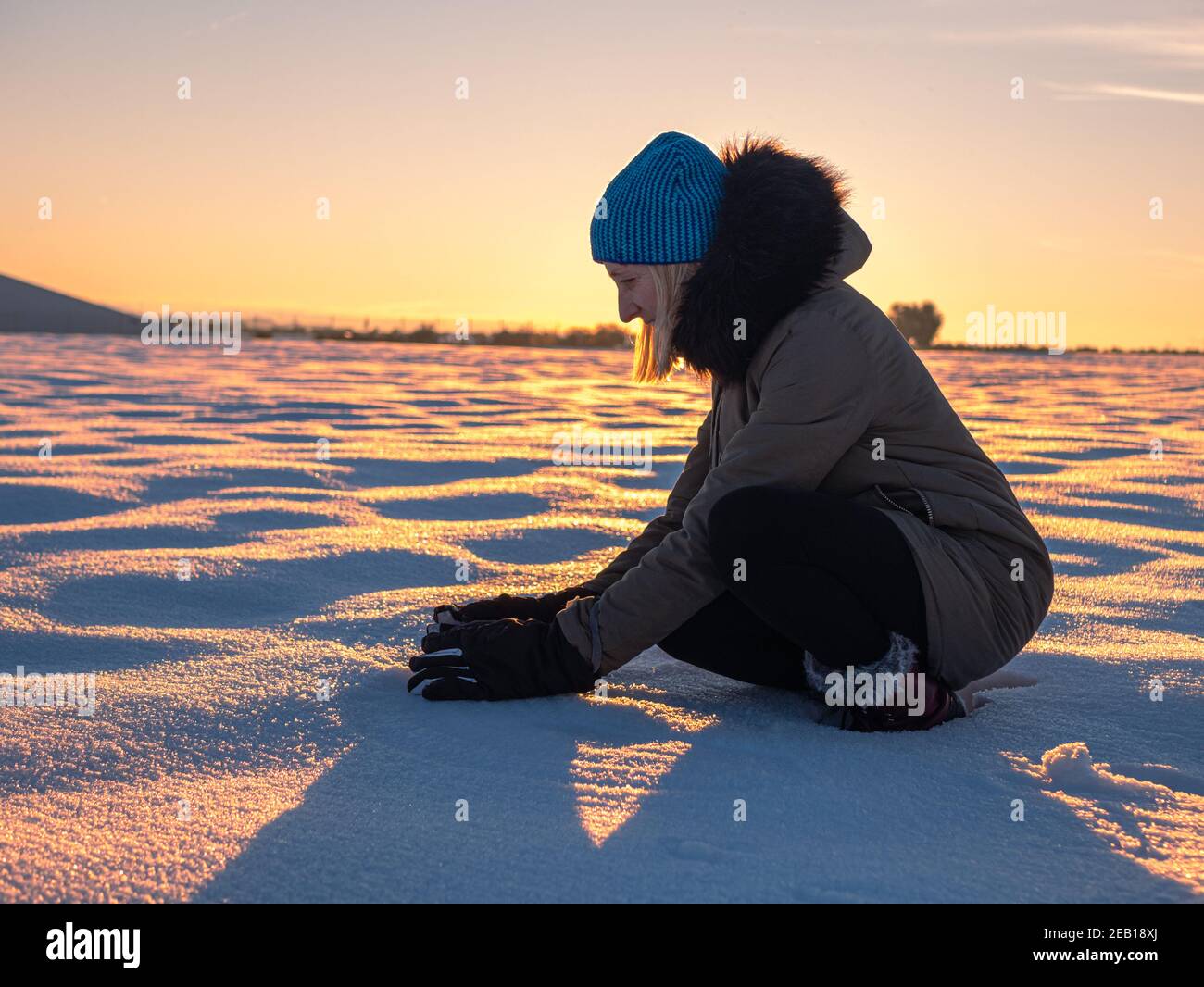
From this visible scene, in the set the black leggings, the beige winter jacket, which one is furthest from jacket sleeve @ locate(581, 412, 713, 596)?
the black leggings

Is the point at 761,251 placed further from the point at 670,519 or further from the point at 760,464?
the point at 670,519

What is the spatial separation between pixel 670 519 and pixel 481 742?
0.71m

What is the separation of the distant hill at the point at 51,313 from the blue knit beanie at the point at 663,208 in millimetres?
32027

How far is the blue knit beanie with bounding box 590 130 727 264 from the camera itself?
6.43 feet

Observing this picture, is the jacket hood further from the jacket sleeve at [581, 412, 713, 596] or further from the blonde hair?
the jacket sleeve at [581, 412, 713, 596]

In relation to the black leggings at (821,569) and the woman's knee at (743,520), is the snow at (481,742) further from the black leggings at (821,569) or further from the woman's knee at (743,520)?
the woman's knee at (743,520)

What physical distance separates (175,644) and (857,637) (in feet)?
5.07

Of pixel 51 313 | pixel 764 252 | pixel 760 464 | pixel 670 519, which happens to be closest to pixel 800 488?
pixel 760 464

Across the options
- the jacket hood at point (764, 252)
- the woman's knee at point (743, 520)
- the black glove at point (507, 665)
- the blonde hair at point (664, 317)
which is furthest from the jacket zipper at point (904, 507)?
the black glove at point (507, 665)

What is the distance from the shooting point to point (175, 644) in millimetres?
2482
